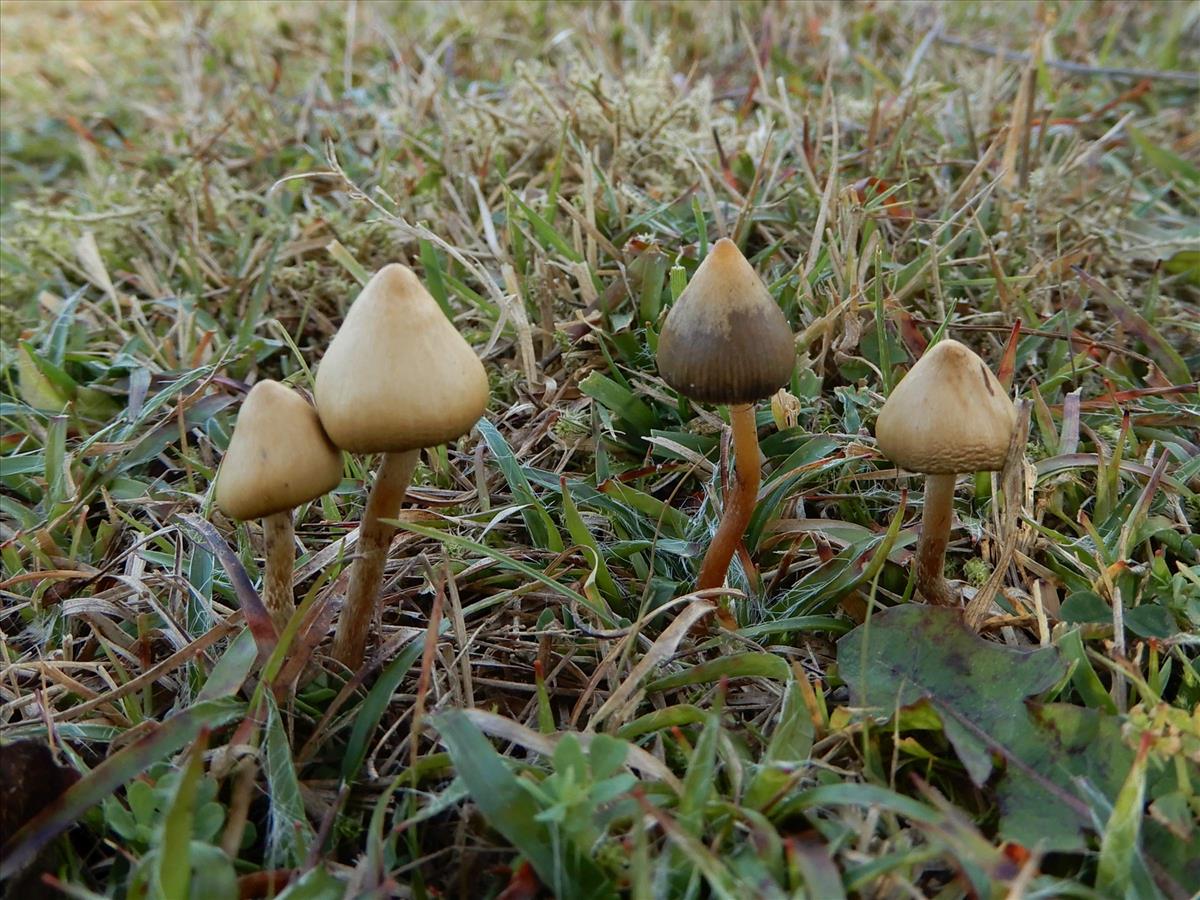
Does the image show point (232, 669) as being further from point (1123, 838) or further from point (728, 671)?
point (1123, 838)

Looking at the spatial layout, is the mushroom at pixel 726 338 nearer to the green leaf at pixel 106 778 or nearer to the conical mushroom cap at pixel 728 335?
the conical mushroom cap at pixel 728 335

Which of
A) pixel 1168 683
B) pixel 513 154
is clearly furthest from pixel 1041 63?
pixel 1168 683

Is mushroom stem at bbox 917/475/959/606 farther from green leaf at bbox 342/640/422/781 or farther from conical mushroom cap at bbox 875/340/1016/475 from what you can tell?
green leaf at bbox 342/640/422/781

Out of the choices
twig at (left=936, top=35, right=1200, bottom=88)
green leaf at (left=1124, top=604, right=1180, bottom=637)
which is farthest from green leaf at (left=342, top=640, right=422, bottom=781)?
twig at (left=936, top=35, right=1200, bottom=88)

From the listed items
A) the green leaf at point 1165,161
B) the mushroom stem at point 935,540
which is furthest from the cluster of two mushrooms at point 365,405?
the green leaf at point 1165,161

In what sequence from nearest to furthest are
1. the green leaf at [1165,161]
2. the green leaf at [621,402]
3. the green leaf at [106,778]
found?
the green leaf at [106,778] < the green leaf at [621,402] < the green leaf at [1165,161]

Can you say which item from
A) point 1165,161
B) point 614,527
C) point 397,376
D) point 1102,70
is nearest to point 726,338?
point 397,376
